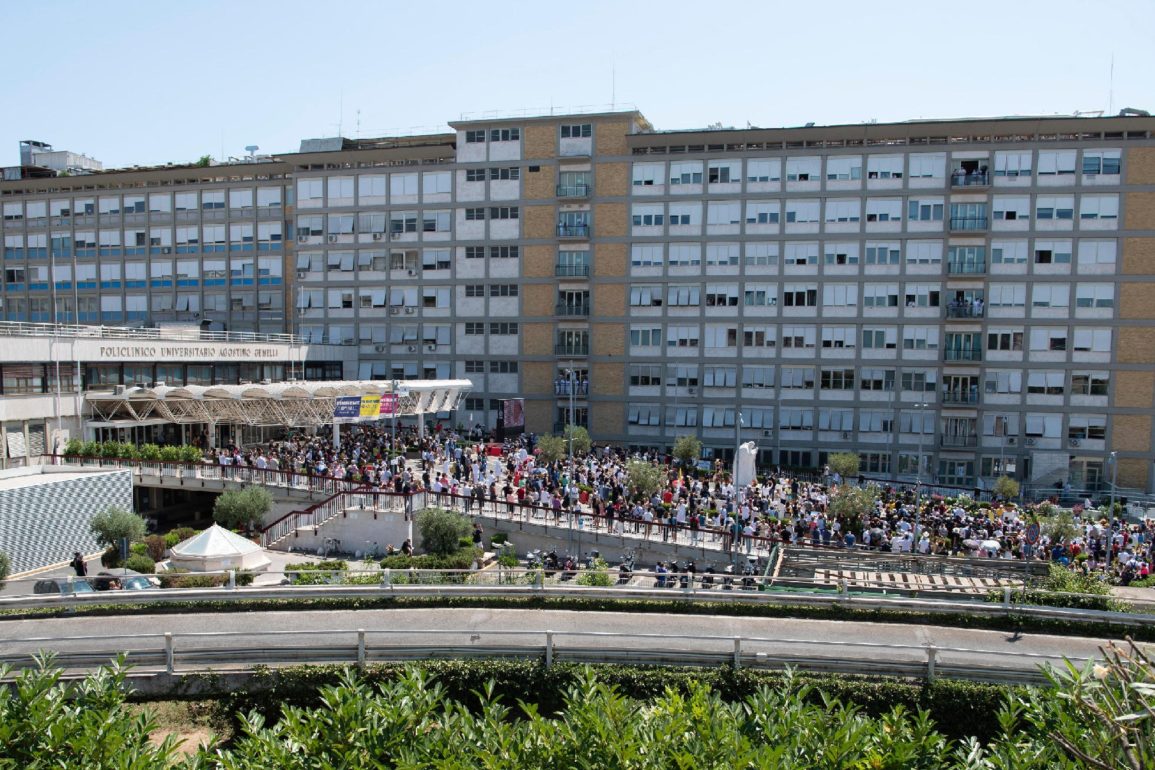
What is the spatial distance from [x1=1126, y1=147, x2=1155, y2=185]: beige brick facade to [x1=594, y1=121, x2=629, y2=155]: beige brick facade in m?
27.4

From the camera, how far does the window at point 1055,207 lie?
45.6m

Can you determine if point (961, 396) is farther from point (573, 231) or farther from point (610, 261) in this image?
point (573, 231)

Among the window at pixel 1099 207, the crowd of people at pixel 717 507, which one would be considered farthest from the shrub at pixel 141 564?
the window at pixel 1099 207

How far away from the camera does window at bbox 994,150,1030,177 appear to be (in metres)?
45.6

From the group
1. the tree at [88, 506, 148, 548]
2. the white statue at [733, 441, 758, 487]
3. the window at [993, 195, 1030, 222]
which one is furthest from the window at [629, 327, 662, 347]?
the tree at [88, 506, 148, 548]

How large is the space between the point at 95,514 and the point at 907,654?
2484 centimetres

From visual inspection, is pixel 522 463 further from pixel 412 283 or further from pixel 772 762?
pixel 772 762

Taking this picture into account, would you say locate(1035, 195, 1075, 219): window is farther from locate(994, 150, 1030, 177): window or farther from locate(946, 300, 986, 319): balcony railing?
locate(946, 300, 986, 319): balcony railing

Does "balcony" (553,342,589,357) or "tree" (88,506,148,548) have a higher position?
"balcony" (553,342,589,357)

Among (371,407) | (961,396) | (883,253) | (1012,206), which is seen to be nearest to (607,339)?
(883,253)

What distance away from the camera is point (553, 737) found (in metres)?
8.40

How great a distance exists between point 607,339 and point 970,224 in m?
21.6

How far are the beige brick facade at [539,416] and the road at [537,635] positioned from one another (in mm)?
36866

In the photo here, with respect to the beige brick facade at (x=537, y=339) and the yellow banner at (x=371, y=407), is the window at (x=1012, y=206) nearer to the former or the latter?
the beige brick facade at (x=537, y=339)
